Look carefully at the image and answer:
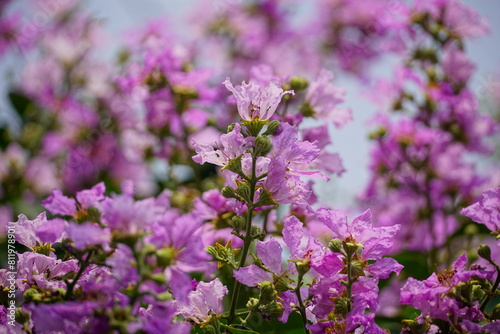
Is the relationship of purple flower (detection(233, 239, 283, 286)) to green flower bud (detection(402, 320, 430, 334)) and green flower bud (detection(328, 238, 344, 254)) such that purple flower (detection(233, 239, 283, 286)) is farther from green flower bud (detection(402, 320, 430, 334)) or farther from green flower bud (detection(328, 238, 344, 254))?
green flower bud (detection(402, 320, 430, 334))

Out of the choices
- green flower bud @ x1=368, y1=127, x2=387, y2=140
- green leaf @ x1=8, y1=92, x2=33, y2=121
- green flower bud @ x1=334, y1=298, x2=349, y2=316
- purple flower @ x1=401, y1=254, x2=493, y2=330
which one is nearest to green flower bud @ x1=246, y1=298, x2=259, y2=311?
green flower bud @ x1=334, y1=298, x2=349, y2=316

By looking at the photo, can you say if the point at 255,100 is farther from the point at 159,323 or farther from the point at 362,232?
the point at 159,323

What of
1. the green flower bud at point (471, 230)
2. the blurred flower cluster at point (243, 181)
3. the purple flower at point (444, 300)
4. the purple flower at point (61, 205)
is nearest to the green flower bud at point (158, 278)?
the blurred flower cluster at point (243, 181)

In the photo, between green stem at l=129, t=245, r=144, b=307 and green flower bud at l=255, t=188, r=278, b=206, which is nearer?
green stem at l=129, t=245, r=144, b=307

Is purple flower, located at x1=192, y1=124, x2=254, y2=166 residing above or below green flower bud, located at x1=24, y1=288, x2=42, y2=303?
above

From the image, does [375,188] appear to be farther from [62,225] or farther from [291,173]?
[62,225]

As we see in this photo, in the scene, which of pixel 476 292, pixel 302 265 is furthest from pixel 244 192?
pixel 476 292

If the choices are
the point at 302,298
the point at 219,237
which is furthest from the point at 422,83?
the point at 302,298
